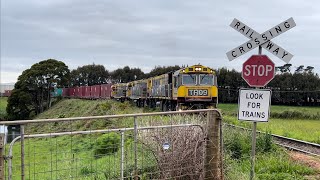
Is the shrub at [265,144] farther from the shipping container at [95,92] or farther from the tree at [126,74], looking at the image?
the tree at [126,74]

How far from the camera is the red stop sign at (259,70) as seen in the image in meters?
7.53

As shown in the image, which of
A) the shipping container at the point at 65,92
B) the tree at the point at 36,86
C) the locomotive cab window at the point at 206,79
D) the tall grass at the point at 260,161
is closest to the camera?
the tall grass at the point at 260,161

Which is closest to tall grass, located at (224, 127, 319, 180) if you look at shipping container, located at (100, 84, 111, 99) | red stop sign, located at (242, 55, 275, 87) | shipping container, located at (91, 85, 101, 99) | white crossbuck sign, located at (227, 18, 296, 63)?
red stop sign, located at (242, 55, 275, 87)

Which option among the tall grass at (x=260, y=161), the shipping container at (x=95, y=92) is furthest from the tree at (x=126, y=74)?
the tall grass at (x=260, y=161)

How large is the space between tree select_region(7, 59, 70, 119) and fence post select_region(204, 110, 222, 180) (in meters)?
61.4

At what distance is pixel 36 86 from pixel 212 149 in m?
64.2

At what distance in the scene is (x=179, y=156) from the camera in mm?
7199

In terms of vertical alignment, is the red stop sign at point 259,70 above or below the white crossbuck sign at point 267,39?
below

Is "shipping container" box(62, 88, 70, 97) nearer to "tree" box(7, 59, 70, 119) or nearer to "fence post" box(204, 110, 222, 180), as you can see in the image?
"tree" box(7, 59, 70, 119)

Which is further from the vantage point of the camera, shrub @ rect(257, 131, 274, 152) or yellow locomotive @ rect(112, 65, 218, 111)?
yellow locomotive @ rect(112, 65, 218, 111)

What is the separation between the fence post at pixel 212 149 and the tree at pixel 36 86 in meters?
61.4

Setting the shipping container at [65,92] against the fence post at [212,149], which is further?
the shipping container at [65,92]

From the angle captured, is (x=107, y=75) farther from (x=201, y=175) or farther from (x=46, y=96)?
(x=201, y=175)

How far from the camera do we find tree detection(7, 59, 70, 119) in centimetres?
6575
